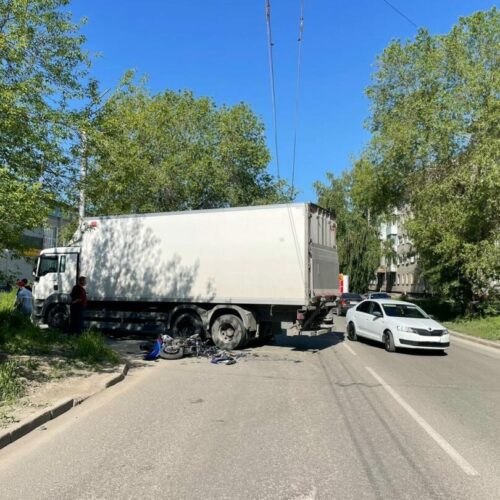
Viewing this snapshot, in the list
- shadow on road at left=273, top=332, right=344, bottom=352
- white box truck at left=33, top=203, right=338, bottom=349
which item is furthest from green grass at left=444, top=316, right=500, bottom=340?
white box truck at left=33, top=203, right=338, bottom=349

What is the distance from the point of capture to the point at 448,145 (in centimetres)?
2388

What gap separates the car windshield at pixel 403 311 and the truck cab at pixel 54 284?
9.40 meters

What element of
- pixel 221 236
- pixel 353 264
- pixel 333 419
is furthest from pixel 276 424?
pixel 353 264

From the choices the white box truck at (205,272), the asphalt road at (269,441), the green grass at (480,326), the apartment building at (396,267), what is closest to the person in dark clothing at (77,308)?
the white box truck at (205,272)

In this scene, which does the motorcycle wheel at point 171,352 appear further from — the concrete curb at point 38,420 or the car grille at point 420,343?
the car grille at point 420,343

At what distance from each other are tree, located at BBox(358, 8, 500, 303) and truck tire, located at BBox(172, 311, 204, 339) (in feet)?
41.2

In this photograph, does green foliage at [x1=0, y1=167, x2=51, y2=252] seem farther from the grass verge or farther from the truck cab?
the truck cab

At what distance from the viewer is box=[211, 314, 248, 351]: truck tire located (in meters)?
14.0

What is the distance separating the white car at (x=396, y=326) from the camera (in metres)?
14.0

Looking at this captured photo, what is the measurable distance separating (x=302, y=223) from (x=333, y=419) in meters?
7.14

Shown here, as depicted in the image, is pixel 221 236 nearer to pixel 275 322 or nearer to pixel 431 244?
pixel 275 322

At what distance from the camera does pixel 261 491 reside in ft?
14.3

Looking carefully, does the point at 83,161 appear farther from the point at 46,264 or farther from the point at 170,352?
the point at 46,264

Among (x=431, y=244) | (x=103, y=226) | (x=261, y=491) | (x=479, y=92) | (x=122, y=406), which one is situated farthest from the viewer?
(x=431, y=244)
